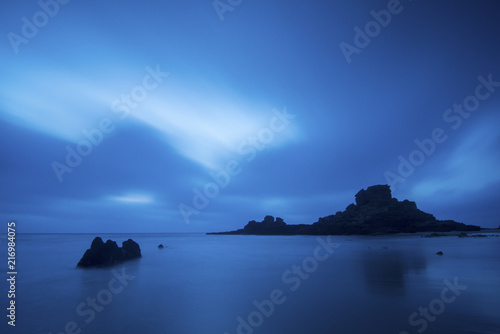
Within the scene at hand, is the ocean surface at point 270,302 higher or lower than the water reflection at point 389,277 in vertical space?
lower

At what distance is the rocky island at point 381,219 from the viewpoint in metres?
97.4

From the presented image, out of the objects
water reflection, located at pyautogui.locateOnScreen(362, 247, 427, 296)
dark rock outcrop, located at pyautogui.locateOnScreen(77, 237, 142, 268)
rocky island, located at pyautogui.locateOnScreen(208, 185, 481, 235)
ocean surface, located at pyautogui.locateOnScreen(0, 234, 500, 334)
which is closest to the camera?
ocean surface, located at pyautogui.locateOnScreen(0, 234, 500, 334)

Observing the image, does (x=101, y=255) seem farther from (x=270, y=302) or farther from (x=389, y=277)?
(x=389, y=277)

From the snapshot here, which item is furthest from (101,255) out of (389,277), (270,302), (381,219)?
(381,219)

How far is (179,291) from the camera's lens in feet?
53.8

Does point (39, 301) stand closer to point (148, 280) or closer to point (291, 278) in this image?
point (148, 280)

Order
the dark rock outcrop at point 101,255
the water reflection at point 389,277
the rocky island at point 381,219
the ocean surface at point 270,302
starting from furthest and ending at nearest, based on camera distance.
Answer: the rocky island at point 381,219
the dark rock outcrop at point 101,255
the water reflection at point 389,277
the ocean surface at point 270,302

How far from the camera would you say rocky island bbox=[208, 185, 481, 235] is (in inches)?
3836

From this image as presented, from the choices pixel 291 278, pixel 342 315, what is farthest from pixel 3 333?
pixel 291 278

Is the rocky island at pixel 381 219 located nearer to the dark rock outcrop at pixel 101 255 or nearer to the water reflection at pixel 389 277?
the water reflection at pixel 389 277

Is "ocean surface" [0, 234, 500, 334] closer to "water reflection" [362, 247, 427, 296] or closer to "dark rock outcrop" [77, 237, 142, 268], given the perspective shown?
"water reflection" [362, 247, 427, 296]

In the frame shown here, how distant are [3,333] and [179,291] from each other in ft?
28.0

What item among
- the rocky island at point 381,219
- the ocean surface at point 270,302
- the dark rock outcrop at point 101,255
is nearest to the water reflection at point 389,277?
the ocean surface at point 270,302

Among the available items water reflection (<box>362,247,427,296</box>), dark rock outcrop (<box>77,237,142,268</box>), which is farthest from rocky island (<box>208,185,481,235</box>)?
dark rock outcrop (<box>77,237,142,268</box>)
